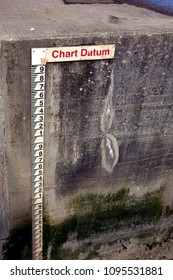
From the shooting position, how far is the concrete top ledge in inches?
121

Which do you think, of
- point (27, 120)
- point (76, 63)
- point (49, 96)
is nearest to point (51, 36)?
point (76, 63)

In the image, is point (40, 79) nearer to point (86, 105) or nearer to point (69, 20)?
point (86, 105)

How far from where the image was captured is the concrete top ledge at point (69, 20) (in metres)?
3.07

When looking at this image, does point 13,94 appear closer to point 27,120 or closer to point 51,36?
point 27,120

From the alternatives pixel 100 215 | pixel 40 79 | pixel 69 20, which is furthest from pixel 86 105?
pixel 100 215

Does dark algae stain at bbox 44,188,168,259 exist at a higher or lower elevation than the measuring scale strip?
lower

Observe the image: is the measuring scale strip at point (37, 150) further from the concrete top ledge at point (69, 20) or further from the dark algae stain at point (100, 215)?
the concrete top ledge at point (69, 20)

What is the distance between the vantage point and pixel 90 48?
310 cm

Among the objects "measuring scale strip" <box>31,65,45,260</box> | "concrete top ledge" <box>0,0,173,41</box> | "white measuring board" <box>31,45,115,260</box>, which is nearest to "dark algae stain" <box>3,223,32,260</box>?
"measuring scale strip" <box>31,65,45,260</box>

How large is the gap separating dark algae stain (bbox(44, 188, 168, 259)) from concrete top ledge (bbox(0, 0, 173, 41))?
1.89 meters

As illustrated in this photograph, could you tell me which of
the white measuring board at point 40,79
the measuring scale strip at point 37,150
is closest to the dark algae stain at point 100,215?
the measuring scale strip at point 37,150

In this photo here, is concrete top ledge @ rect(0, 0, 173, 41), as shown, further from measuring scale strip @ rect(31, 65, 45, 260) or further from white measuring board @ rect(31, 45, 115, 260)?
measuring scale strip @ rect(31, 65, 45, 260)

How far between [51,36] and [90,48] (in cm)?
36

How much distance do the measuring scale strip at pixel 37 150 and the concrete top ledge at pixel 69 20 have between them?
354 mm
